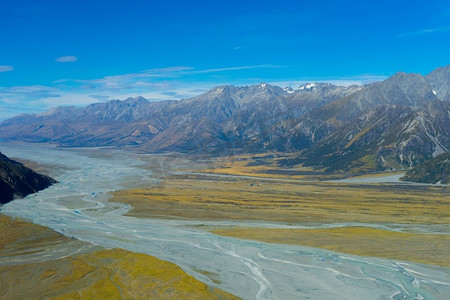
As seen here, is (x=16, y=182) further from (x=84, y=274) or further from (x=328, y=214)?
(x=328, y=214)

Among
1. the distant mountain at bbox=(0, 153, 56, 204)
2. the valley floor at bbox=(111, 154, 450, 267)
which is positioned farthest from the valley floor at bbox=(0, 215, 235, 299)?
the distant mountain at bbox=(0, 153, 56, 204)

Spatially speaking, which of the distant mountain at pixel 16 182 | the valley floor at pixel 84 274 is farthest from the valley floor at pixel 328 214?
the distant mountain at pixel 16 182

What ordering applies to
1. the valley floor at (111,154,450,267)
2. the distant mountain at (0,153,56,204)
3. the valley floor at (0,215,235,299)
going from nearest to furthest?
the valley floor at (0,215,235,299) → the valley floor at (111,154,450,267) → the distant mountain at (0,153,56,204)

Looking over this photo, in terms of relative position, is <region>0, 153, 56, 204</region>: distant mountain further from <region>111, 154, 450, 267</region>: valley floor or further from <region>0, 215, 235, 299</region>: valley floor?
<region>0, 215, 235, 299</region>: valley floor

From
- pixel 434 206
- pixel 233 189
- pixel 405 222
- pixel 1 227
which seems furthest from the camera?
pixel 233 189

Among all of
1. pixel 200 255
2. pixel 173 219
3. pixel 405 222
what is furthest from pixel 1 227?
pixel 405 222

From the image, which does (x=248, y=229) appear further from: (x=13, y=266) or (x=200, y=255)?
(x=13, y=266)

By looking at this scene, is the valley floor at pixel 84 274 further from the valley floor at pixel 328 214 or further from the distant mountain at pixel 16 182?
the distant mountain at pixel 16 182

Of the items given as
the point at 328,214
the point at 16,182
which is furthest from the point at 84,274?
the point at 16,182
